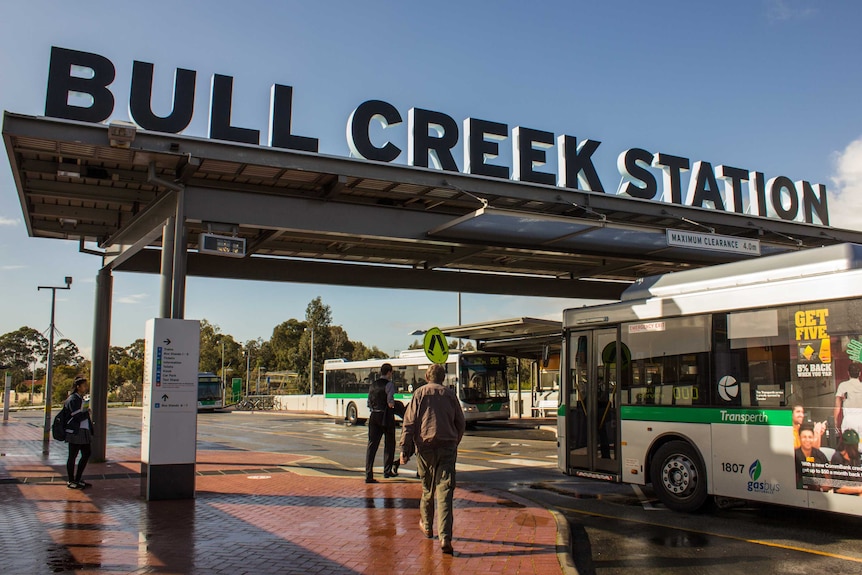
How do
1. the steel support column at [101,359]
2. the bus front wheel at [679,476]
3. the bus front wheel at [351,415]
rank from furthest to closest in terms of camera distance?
the bus front wheel at [351,415] < the steel support column at [101,359] < the bus front wheel at [679,476]

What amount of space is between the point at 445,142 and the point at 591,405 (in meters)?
5.42

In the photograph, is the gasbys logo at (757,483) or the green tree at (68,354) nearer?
the gasbys logo at (757,483)

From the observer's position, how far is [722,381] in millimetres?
8930

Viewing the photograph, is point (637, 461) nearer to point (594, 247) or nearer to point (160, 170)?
point (594, 247)

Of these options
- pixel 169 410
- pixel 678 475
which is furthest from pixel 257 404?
pixel 678 475

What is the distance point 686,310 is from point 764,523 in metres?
2.76

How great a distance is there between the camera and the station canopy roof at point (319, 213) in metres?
10.8

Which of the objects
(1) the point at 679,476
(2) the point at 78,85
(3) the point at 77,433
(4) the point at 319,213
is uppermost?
(2) the point at 78,85

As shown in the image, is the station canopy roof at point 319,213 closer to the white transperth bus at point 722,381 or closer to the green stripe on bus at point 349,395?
the white transperth bus at point 722,381

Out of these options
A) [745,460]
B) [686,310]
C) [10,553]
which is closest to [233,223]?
[10,553]

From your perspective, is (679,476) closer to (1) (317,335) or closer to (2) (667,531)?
(2) (667,531)

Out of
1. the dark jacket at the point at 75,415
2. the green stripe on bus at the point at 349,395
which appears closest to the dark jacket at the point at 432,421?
the dark jacket at the point at 75,415

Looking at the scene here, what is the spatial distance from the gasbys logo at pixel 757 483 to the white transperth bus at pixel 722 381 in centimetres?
2

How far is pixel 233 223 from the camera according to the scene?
11789mm
